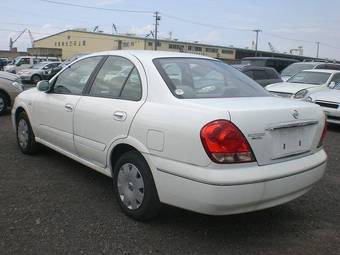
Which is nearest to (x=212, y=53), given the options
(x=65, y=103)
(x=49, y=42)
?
(x=49, y=42)

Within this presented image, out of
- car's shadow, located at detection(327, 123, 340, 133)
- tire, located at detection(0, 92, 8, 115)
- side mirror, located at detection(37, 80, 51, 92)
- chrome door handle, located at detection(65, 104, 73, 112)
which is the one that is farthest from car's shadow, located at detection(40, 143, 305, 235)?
tire, located at detection(0, 92, 8, 115)

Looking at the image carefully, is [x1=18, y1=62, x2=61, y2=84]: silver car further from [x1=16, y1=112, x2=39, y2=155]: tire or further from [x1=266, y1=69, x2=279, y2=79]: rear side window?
[x1=16, y1=112, x2=39, y2=155]: tire

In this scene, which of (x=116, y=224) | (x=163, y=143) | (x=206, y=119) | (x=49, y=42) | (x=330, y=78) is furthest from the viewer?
(x=49, y=42)

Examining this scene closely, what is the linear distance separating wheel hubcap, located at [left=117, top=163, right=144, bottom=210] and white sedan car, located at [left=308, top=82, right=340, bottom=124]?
23.8ft

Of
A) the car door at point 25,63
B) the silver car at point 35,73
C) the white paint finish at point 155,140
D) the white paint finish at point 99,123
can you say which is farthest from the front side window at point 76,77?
the car door at point 25,63

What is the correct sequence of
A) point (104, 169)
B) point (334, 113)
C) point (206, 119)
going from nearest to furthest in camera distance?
point (206, 119) < point (104, 169) < point (334, 113)

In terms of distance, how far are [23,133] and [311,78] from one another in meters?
9.39

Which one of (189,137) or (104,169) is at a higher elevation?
(189,137)

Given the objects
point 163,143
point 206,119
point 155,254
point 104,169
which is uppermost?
point 206,119

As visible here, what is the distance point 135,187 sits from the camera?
3863 mm

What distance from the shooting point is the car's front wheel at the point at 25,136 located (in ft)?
19.8

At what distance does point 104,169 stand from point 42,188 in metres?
0.91

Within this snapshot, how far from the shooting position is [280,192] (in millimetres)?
3457

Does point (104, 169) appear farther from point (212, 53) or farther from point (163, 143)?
point (212, 53)
